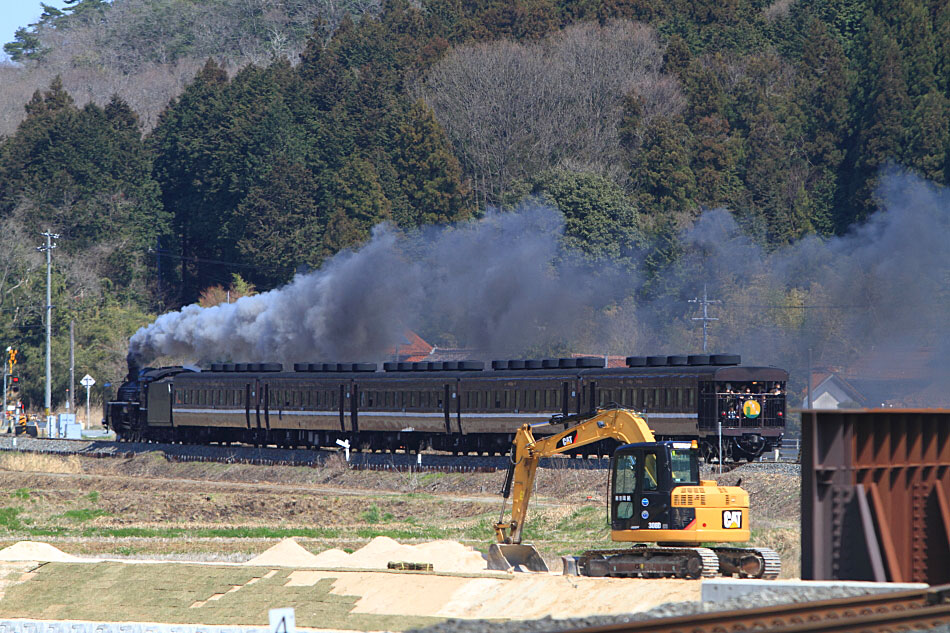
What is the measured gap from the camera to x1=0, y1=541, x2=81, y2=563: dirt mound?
32.1 meters

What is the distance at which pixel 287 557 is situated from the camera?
106 ft

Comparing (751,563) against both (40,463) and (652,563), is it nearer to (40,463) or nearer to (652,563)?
(652,563)

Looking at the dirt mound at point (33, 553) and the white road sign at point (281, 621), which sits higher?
the white road sign at point (281, 621)

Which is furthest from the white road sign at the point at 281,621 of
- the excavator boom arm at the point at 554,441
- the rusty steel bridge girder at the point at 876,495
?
the excavator boom arm at the point at 554,441

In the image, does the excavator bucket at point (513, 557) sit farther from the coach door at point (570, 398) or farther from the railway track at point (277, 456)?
the coach door at point (570, 398)

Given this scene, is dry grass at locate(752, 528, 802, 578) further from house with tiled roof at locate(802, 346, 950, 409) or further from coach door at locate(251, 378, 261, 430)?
coach door at locate(251, 378, 261, 430)

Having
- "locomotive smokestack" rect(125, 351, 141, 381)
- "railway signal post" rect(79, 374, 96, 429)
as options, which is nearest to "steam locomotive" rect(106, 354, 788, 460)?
"locomotive smokestack" rect(125, 351, 141, 381)

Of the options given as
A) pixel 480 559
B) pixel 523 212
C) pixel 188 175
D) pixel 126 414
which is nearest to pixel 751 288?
pixel 523 212

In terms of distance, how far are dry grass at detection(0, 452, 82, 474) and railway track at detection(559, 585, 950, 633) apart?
50071mm

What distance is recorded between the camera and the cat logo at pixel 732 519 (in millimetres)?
24969

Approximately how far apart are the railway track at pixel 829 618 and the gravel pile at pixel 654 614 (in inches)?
26.7

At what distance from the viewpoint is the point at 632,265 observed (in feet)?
291

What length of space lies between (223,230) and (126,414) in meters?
45.3

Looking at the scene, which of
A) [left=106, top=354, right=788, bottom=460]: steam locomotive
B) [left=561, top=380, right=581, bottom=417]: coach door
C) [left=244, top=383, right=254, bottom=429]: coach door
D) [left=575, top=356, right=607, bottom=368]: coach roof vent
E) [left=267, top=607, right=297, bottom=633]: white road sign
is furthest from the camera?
[left=244, top=383, right=254, bottom=429]: coach door
